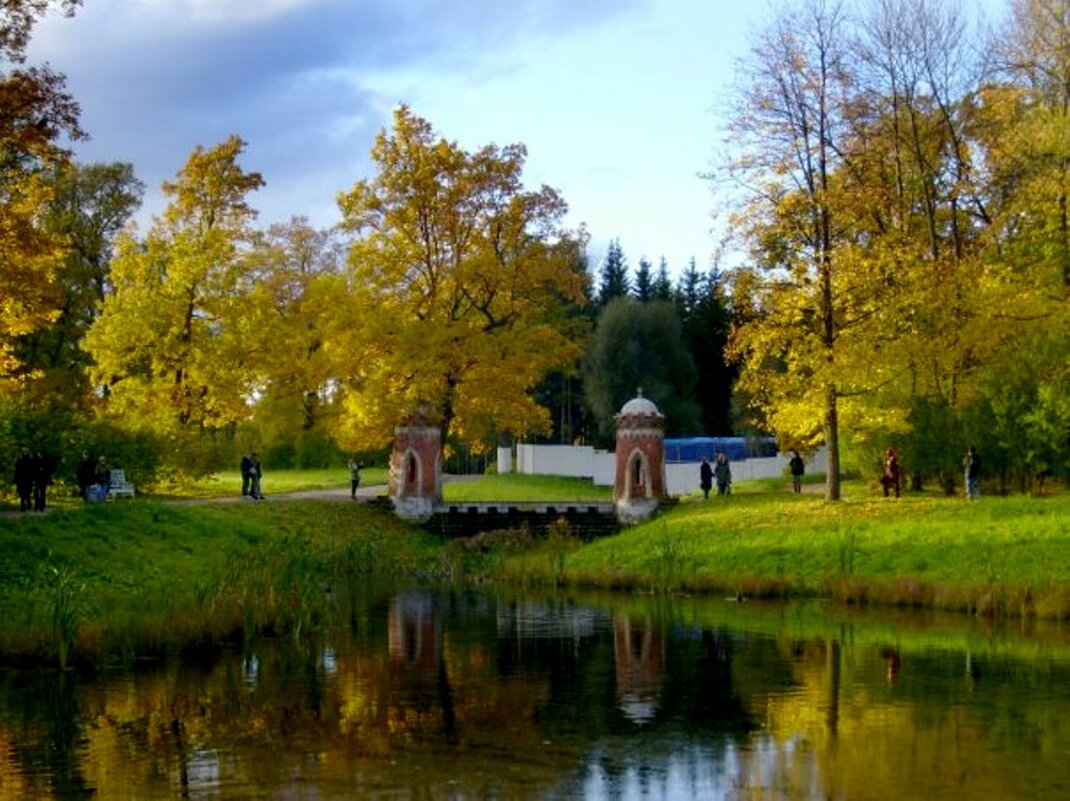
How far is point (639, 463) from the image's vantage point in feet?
144

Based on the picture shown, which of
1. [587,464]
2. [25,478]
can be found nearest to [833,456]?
[25,478]

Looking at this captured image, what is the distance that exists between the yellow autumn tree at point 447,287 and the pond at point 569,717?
2029 centimetres

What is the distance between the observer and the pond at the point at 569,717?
1253 cm

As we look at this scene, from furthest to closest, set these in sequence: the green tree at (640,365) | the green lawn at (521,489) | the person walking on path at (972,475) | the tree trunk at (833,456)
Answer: the green tree at (640,365)
the green lawn at (521,489)
the tree trunk at (833,456)
the person walking on path at (972,475)

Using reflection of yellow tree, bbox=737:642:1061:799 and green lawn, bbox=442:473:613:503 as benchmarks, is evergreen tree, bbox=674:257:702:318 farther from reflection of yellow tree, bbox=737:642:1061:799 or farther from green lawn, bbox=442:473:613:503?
reflection of yellow tree, bbox=737:642:1061:799

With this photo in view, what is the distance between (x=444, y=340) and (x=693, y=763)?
101 feet

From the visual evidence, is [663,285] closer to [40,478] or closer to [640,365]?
[640,365]

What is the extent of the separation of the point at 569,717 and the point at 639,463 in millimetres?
28222

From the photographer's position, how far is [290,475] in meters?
62.2

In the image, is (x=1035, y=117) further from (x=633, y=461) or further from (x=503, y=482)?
(x=503, y=482)

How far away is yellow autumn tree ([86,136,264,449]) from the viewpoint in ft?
155

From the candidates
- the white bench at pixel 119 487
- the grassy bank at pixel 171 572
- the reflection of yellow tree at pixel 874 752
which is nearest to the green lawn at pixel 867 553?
the grassy bank at pixel 171 572

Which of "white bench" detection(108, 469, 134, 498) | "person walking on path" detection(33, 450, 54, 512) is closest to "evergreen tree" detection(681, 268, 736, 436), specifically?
"white bench" detection(108, 469, 134, 498)

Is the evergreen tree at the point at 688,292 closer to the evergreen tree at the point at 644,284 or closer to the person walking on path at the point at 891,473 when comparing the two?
the evergreen tree at the point at 644,284
